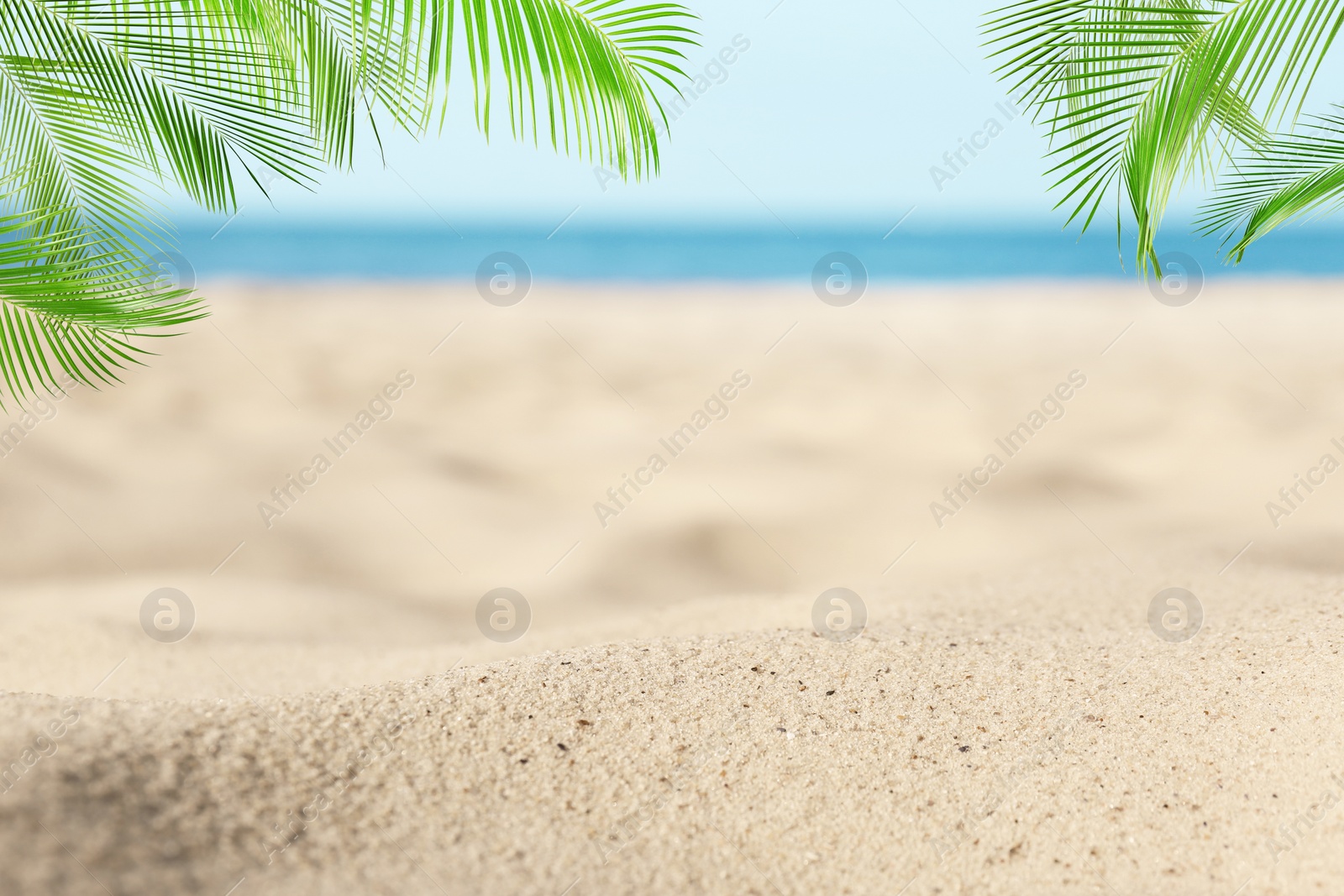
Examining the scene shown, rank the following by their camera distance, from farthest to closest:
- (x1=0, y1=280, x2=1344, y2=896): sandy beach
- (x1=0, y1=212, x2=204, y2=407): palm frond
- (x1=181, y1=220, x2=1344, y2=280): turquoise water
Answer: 1. (x1=181, y1=220, x2=1344, y2=280): turquoise water
2. (x1=0, y1=212, x2=204, y2=407): palm frond
3. (x1=0, y1=280, x2=1344, y2=896): sandy beach

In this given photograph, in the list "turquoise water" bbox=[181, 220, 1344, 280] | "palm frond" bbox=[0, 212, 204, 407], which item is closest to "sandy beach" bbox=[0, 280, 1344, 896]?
"palm frond" bbox=[0, 212, 204, 407]

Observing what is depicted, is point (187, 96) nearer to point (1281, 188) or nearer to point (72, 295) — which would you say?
point (72, 295)

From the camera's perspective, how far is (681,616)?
155 inches

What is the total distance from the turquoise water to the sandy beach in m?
13.3

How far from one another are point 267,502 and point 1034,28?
472 centimetres

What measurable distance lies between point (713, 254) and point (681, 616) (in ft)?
108

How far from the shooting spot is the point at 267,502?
5.57 m

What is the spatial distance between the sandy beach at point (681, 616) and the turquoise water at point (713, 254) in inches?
522

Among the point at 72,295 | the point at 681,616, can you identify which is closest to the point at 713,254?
the point at 681,616

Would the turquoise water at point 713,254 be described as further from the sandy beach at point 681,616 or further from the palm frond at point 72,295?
the palm frond at point 72,295

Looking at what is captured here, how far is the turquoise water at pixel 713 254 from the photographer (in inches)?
1047

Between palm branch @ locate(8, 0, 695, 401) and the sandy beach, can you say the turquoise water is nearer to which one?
the sandy beach

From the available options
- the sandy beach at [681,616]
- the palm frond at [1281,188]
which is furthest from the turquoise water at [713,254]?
the palm frond at [1281,188]

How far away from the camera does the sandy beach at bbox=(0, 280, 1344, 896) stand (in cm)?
194
